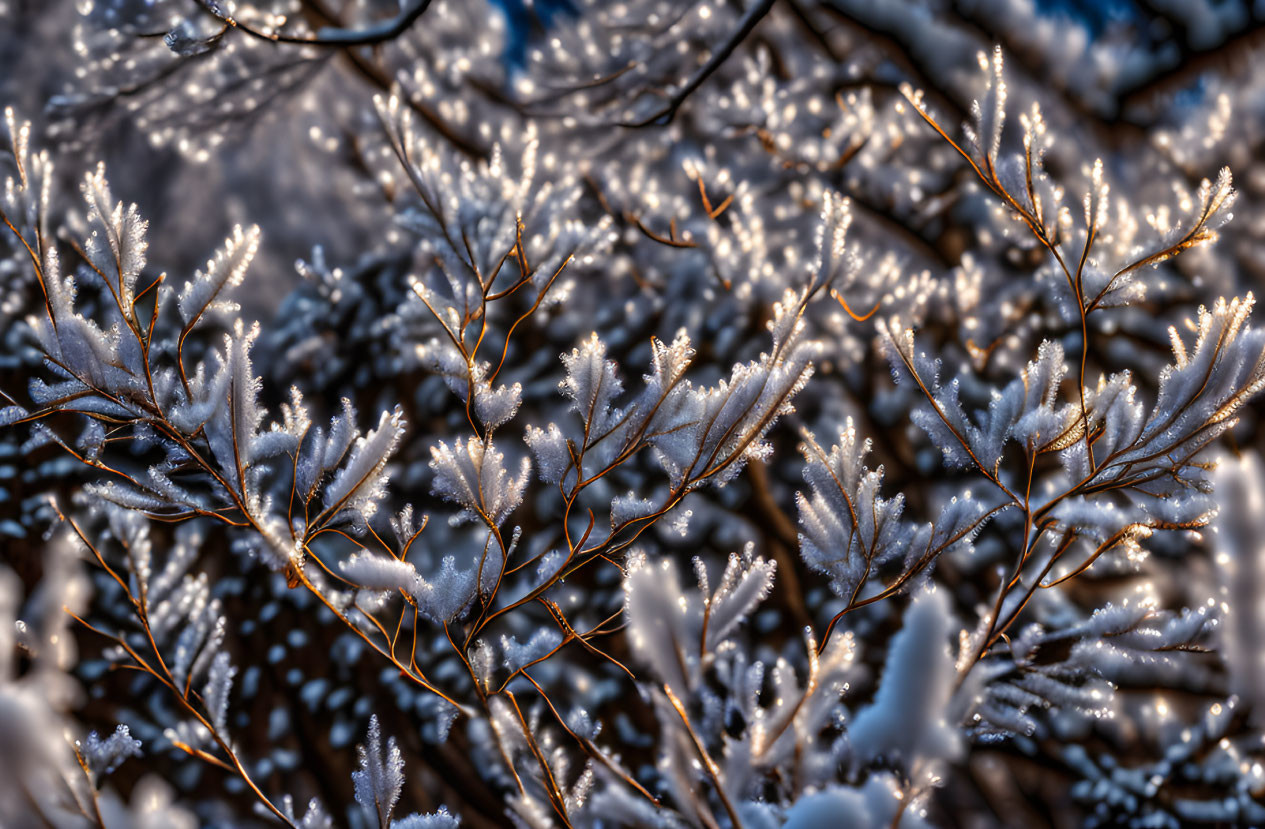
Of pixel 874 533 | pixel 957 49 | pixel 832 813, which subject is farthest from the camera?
pixel 957 49

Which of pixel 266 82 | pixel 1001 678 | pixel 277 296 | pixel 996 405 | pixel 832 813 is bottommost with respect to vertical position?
pixel 832 813

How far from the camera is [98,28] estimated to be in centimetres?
65

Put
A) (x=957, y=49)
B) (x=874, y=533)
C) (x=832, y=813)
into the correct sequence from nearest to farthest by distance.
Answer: (x=832, y=813) → (x=874, y=533) → (x=957, y=49)

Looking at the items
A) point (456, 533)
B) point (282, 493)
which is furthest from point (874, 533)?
point (282, 493)

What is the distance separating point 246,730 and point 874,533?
582mm

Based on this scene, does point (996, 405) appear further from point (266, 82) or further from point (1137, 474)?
point (266, 82)

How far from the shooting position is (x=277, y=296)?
0.65 m

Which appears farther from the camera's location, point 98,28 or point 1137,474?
point 98,28

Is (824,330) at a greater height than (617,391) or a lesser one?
greater

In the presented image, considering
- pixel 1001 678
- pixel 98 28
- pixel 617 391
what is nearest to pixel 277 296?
pixel 98 28

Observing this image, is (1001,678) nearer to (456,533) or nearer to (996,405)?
(996,405)

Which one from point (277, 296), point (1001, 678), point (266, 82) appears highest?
point (266, 82)

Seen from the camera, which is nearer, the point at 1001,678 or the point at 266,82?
the point at 1001,678

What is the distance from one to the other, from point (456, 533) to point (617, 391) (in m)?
0.30
